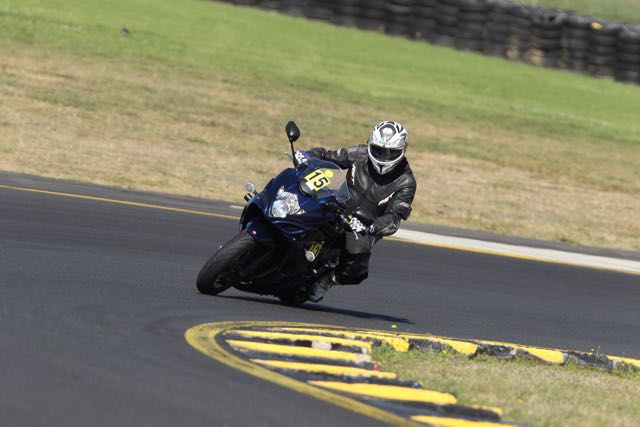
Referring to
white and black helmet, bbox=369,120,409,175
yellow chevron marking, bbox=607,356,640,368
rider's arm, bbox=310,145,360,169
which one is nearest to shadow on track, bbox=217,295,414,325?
rider's arm, bbox=310,145,360,169

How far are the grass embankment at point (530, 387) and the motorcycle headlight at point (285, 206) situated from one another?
4.29ft

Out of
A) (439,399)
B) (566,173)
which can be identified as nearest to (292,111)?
(566,173)

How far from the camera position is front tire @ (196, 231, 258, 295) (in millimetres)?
9219

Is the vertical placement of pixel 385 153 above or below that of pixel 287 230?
above

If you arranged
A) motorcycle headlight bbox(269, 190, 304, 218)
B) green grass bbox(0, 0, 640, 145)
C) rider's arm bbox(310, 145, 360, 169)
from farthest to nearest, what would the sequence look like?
green grass bbox(0, 0, 640, 145) → rider's arm bbox(310, 145, 360, 169) → motorcycle headlight bbox(269, 190, 304, 218)

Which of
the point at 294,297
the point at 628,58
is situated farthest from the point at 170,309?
the point at 628,58

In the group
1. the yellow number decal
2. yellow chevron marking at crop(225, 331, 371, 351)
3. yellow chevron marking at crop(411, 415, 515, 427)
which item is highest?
the yellow number decal

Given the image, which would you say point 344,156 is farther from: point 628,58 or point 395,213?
point 628,58

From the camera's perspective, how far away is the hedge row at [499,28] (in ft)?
103

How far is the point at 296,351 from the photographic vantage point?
787cm

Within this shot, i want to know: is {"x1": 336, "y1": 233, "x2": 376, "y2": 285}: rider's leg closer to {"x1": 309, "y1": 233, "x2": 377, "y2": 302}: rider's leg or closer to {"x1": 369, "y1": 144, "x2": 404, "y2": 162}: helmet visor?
{"x1": 309, "y1": 233, "x2": 377, "y2": 302}: rider's leg

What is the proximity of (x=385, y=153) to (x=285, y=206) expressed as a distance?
1.10 meters

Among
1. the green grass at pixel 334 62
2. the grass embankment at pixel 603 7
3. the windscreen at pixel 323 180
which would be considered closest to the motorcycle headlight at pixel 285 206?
the windscreen at pixel 323 180

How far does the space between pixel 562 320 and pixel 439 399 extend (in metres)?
5.17
